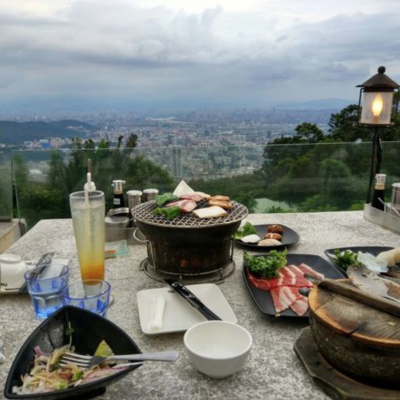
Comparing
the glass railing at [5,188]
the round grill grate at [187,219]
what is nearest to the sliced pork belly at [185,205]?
the round grill grate at [187,219]

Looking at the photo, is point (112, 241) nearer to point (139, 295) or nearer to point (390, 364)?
point (139, 295)

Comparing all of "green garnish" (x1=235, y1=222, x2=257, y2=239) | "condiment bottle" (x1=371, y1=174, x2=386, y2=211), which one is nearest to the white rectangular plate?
"green garnish" (x1=235, y1=222, x2=257, y2=239)

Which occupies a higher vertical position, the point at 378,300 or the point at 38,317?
the point at 378,300

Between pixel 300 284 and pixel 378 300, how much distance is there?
53 centimetres

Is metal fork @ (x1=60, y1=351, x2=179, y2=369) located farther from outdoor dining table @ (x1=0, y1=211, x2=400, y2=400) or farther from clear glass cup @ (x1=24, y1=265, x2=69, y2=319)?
clear glass cup @ (x1=24, y1=265, x2=69, y2=319)

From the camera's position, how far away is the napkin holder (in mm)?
2213

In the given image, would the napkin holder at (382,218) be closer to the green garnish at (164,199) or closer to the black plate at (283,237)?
the black plate at (283,237)

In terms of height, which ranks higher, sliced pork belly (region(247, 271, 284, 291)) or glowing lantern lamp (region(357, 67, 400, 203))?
glowing lantern lamp (region(357, 67, 400, 203))

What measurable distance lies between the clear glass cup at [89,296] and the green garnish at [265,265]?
1.92 ft

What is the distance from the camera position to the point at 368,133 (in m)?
5.72

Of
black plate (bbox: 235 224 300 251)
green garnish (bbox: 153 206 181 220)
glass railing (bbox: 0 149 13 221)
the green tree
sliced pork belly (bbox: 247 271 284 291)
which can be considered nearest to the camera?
sliced pork belly (bbox: 247 271 284 291)

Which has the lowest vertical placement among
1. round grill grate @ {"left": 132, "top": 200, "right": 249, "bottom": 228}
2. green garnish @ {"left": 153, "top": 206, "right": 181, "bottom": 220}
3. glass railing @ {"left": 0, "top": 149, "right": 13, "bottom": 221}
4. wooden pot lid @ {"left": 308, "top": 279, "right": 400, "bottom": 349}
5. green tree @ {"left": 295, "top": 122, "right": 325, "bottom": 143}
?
glass railing @ {"left": 0, "top": 149, "right": 13, "bottom": 221}

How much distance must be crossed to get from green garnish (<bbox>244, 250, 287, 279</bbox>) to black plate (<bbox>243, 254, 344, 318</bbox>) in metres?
0.05

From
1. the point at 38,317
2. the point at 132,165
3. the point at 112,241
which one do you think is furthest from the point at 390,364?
the point at 132,165
